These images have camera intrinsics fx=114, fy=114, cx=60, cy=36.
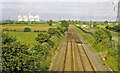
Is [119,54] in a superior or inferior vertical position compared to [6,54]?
inferior

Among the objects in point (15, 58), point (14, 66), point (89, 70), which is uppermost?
point (15, 58)

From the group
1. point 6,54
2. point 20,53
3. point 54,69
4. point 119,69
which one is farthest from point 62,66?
point 6,54

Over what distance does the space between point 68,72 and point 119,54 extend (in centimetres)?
820

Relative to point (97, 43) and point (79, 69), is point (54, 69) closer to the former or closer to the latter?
point (79, 69)

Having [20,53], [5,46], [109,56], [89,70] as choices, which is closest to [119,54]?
[109,56]

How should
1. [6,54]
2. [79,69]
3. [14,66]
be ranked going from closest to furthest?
[6,54]
[14,66]
[79,69]

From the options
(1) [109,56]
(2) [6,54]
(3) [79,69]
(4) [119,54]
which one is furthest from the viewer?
(1) [109,56]

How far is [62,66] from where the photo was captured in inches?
525

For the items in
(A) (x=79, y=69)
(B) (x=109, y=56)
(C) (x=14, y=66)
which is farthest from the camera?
(B) (x=109, y=56)

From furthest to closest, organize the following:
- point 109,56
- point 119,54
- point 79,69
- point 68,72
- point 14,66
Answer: point 109,56
point 119,54
point 79,69
point 68,72
point 14,66

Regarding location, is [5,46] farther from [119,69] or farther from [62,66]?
[119,69]

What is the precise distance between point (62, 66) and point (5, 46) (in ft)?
27.3

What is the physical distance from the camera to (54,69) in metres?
12.4

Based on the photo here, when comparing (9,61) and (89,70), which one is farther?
(89,70)
